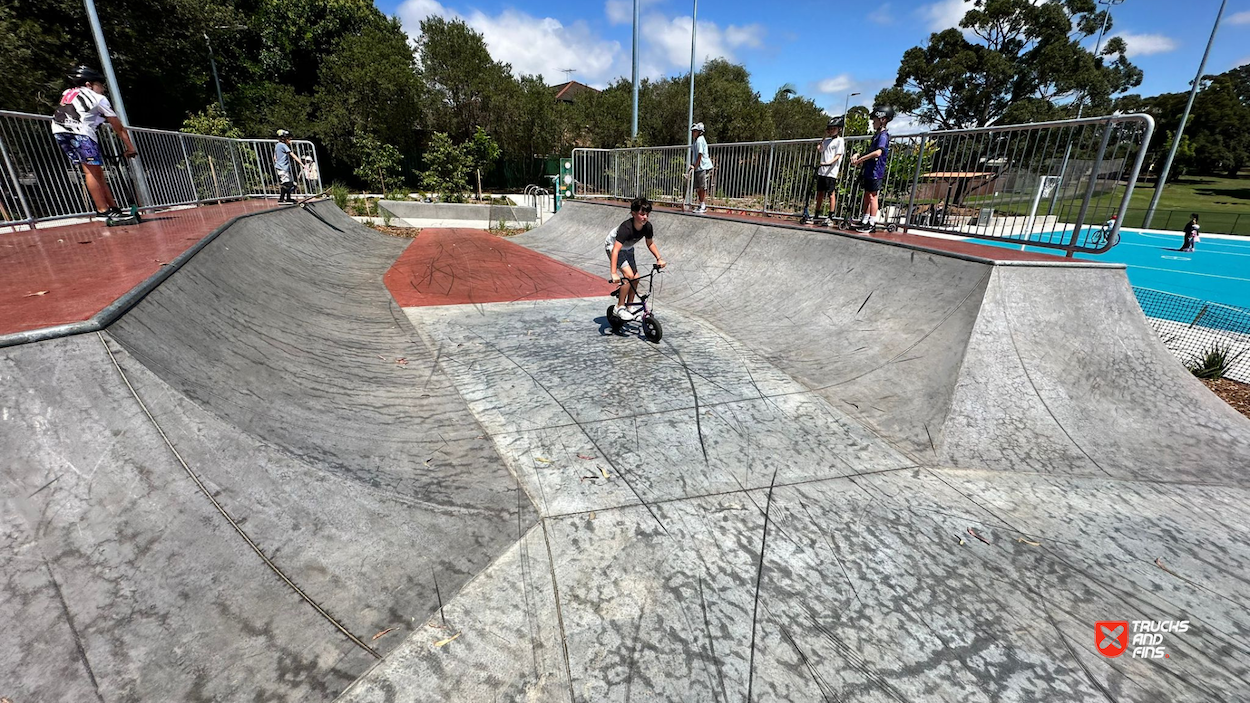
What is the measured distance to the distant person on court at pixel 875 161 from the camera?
755cm

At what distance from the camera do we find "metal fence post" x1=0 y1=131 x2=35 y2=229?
21.6ft

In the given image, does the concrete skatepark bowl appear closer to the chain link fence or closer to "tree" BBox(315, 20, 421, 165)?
the chain link fence

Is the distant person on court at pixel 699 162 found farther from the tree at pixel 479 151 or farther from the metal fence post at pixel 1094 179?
the tree at pixel 479 151

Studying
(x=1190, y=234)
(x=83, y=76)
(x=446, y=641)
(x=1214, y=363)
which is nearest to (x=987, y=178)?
(x=1214, y=363)

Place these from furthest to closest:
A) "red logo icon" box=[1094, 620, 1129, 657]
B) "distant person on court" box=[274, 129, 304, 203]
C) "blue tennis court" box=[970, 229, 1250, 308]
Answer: "blue tennis court" box=[970, 229, 1250, 308] → "distant person on court" box=[274, 129, 304, 203] → "red logo icon" box=[1094, 620, 1129, 657]

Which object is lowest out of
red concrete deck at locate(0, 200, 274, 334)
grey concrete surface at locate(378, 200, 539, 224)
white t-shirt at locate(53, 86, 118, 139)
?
grey concrete surface at locate(378, 200, 539, 224)

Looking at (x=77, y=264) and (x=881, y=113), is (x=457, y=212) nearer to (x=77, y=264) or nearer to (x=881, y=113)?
(x=77, y=264)

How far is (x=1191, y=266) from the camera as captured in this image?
1759cm

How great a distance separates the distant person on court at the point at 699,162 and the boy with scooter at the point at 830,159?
118 inches

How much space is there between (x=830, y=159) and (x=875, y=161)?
29.9 inches

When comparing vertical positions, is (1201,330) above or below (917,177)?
below

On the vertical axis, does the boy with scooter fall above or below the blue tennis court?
above

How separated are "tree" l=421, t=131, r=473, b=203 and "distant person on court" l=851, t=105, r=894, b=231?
70.3 feet

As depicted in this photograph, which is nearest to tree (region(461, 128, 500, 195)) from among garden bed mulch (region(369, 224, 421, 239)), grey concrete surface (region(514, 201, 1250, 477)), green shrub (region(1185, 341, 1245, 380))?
garden bed mulch (region(369, 224, 421, 239))
